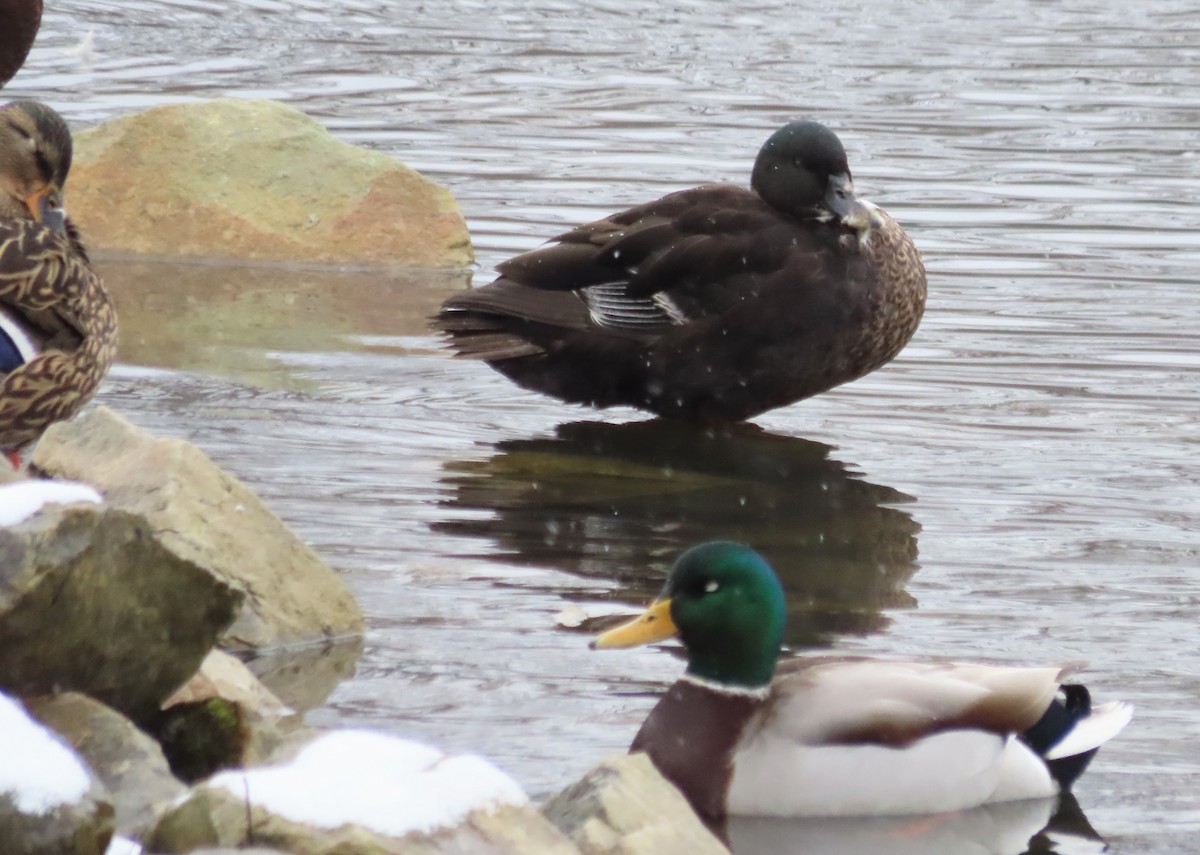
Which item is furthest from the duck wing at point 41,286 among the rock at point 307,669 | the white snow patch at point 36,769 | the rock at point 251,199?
the rock at point 251,199

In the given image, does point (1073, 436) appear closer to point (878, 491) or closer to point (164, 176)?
point (878, 491)

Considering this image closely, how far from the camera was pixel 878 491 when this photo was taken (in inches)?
283

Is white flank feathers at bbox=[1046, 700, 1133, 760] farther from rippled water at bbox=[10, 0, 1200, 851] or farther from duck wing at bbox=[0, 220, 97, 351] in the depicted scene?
duck wing at bbox=[0, 220, 97, 351]

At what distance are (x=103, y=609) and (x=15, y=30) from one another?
5.89 m

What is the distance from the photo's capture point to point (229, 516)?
215 inches

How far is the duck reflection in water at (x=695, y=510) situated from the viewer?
6207 millimetres

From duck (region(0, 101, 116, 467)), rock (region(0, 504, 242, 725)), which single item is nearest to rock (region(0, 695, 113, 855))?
rock (region(0, 504, 242, 725))

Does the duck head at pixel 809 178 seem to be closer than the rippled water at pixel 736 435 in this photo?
No

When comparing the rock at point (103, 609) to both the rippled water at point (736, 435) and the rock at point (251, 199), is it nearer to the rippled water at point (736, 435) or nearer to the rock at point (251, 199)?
the rippled water at point (736, 435)

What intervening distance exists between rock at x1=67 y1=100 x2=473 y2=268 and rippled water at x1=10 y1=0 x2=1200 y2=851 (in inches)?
13.8

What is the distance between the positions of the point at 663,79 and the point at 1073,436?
844cm

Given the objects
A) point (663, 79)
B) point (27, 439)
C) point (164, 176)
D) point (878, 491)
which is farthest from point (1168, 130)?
point (27, 439)

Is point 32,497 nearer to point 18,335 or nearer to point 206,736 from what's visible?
point 206,736

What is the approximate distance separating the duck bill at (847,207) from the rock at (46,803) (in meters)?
4.65
